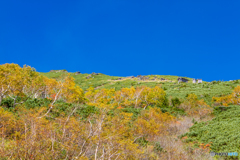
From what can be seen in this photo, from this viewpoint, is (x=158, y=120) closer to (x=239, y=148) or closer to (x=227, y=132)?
(x=227, y=132)

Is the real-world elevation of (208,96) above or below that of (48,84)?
above

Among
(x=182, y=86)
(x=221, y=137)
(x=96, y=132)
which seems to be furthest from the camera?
(x=182, y=86)

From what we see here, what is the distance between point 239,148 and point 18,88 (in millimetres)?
18272

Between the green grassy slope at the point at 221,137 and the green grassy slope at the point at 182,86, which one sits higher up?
the green grassy slope at the point at 182,86

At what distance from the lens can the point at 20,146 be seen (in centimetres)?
503

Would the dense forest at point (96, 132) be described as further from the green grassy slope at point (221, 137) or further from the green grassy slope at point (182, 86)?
the green grassy slope at point (182, 86)

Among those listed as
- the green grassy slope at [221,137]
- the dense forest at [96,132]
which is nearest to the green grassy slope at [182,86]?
the dense forest at [96,132]

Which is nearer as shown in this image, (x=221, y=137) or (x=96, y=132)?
(x=96, y=132)

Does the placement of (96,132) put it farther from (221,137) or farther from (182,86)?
(182,86)

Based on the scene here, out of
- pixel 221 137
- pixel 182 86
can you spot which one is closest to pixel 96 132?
pixel 221 137

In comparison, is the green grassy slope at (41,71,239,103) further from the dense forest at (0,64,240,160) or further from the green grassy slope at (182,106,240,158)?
the green grassy slope at (182,106,240,158)

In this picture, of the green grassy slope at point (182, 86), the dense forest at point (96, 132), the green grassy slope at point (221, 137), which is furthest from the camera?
the green grassy slope at point (182, 86)

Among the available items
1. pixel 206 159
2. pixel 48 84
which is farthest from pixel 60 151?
pixel 48 84

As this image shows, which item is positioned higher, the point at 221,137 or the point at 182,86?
the point at 182,86
